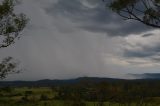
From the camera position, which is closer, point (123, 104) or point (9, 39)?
point (123, 104)

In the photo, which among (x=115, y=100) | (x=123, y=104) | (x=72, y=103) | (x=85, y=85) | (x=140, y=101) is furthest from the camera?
(x=85, y=85)

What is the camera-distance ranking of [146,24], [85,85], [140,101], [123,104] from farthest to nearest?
1. [85,85]
2. [146,24]
3. [123,104]
4. [140,101]

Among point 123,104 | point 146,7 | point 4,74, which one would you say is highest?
point 146,7

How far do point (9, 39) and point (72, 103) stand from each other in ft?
30.2

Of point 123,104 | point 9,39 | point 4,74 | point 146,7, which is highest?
point 146,7

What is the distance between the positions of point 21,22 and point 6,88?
6.68 meters

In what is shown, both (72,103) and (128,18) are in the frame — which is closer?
(128,18)

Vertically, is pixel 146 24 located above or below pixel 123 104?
above

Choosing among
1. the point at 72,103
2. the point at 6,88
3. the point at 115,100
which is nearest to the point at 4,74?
the point at 6,88

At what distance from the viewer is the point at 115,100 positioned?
111 ft

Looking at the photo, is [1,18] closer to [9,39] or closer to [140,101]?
[9,39]

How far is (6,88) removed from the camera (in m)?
38.2

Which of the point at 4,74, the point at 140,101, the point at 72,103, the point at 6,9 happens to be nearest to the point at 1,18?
the point at 6,9

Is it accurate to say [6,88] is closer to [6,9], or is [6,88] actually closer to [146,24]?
[6,9]
